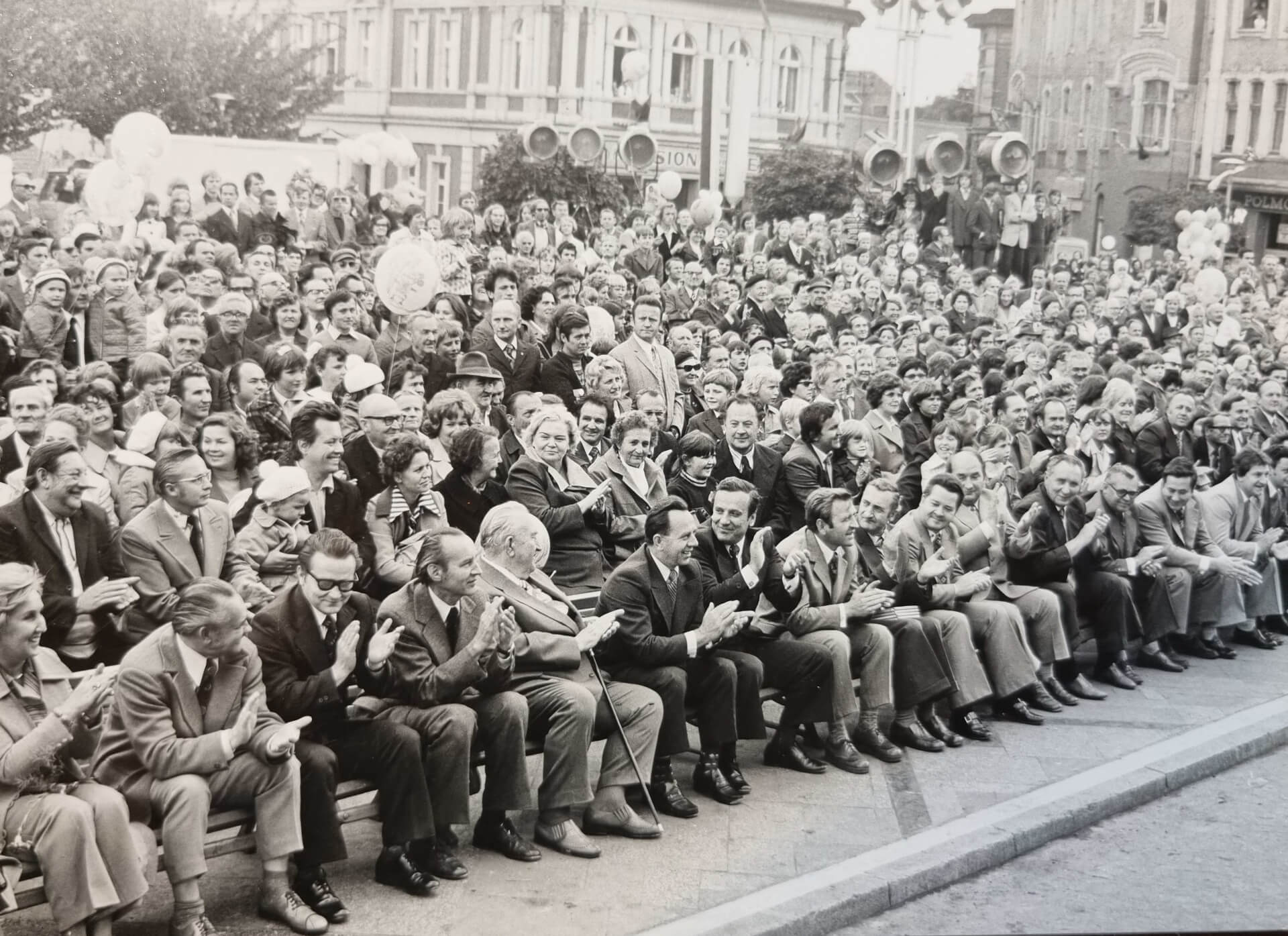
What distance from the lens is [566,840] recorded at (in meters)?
6.91

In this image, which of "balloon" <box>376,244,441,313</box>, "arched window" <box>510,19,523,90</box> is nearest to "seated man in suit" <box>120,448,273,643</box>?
"balloon" <box>376,244,441,313</box>

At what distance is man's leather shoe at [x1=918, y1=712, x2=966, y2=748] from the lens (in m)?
8.78

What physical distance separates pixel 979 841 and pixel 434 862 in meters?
2.53

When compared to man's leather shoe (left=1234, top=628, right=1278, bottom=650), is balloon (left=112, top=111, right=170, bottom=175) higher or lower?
higher

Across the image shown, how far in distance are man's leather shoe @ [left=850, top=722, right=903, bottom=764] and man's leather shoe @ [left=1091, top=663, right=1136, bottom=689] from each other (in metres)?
2.38

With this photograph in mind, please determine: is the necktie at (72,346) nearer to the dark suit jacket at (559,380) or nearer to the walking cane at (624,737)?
the dark suit jacket at (559,380)

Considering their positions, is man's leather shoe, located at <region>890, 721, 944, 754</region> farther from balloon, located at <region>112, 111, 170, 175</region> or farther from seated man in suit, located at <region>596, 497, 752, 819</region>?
balloon, located at <region>112, 111, 170, 175</region>

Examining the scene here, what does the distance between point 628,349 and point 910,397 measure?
2.15 metres

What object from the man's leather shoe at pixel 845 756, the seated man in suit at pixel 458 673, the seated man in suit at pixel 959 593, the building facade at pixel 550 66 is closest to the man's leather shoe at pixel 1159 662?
the seated man in suit at pixel 959 593

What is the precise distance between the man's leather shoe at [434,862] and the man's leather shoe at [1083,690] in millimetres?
4844

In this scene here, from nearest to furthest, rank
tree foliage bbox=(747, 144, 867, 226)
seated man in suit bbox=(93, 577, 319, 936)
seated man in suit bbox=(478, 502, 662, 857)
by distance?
seated man in suit bbox=(93, 577, 319, 936) → seated man in suit bbox=(478, 502, 662, 857) → tree foliage bbox=(747, 144, 867, 226)

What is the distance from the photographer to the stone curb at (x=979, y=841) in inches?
248

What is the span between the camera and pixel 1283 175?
122 feet

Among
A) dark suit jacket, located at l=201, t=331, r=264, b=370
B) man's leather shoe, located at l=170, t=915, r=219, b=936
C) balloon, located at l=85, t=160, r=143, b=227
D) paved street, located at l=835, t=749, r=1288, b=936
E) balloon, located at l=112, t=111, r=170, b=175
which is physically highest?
balloon, located at l=112, t=111, r=170, b=175
